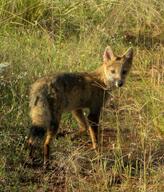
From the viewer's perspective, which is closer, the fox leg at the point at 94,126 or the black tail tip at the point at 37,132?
the black tail tip at the point at 37,132

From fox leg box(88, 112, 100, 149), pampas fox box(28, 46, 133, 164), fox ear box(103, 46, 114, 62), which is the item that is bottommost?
fox leg box(88, 112, 100, 149)

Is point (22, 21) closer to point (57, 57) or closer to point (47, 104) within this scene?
point (57, 57)

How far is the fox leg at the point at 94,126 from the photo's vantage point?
6.13 meters

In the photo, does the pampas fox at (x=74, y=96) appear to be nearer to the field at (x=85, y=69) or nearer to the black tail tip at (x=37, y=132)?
the black tail tip at (x=37, y=132)

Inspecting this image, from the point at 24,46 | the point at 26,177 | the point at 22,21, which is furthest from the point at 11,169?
the point at 22,21

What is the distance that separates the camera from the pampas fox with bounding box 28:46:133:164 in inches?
223

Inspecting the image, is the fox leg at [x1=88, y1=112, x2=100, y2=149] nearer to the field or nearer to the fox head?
the field

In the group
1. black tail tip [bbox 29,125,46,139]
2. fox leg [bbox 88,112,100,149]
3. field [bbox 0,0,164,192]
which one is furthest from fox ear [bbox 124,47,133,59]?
black tail tip [bbox 29,125,46,139]

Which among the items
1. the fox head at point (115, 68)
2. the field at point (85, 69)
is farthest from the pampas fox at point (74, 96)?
the field at point (85, 69)

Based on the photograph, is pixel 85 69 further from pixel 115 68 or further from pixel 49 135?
pixel 49 135

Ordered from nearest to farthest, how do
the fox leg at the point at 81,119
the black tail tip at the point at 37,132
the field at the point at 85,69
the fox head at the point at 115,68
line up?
1. the field at the point at 85,69
2. the black tail tip at the point at 37,132
3. the fox leg at the point at 81,119
4. the fox head at the point at 115,68

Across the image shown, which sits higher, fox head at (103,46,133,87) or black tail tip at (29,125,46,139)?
fox head at (103,46,133,87)

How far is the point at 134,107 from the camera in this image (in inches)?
268

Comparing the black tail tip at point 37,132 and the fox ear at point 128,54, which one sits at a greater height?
the fox ear at point 128,54
